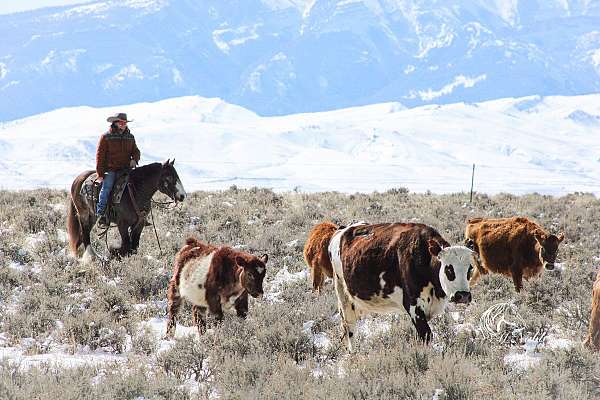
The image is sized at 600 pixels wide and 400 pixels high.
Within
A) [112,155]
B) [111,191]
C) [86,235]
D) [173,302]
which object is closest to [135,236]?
[111,191]

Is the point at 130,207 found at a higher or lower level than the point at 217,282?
higher

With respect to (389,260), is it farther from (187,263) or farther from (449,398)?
(187,263)

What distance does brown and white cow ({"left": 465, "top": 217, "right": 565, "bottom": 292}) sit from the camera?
1106cm

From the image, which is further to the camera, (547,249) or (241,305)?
(547,249)

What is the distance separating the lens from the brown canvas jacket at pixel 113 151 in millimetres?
13273

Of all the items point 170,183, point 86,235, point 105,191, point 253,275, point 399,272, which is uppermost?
point 170,183

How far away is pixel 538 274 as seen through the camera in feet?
37.3

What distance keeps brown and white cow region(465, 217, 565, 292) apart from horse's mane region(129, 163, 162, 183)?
554 centimetres

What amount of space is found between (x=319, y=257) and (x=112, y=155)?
15.4 ft

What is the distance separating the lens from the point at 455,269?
22.2ft

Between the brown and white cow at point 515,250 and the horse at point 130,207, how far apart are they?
5224mm

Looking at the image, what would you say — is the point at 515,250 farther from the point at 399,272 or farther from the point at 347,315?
the point at 399,272

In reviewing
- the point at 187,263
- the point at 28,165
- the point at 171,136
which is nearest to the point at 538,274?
the point at 187,263

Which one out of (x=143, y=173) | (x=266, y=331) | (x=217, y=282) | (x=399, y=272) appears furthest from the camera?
(x=143, y=173)
